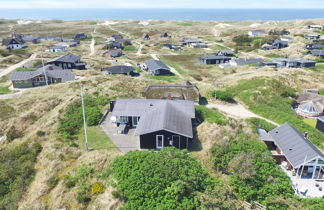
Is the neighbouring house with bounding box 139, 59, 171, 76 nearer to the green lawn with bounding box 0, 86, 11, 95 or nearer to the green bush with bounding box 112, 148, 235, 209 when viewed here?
the green lawn with bounding box 0, 86, 11, 95

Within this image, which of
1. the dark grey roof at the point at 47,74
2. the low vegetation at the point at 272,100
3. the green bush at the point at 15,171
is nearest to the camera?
the green bush at the point at 15,171

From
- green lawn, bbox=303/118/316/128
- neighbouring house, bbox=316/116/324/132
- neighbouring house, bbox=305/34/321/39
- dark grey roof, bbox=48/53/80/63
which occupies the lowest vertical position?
green lawn, bbox=303/118/316/128

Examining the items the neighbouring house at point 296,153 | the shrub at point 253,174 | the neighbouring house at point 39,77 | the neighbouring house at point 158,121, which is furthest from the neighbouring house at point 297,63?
the neighbouring house at point 39,77

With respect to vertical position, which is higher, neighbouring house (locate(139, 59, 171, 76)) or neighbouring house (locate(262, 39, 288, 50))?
neighbouring house (locate(262, 39, 288, 50))

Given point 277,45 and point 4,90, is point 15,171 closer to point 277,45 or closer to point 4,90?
point 4,90

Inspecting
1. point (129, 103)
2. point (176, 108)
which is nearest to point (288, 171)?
point (176, 108)

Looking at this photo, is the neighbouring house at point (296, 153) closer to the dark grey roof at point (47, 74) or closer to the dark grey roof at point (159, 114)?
the dark grey roof at point (159, 114)

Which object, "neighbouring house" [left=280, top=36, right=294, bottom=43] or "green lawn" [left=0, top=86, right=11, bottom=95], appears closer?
"green lawn" [left=0, top=86, right=11, bottom=95]

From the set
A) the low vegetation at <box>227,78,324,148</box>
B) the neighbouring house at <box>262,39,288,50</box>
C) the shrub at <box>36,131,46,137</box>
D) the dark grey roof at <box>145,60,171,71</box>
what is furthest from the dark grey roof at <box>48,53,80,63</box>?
the neighbouring house at <box>262,39,288,50</box>
